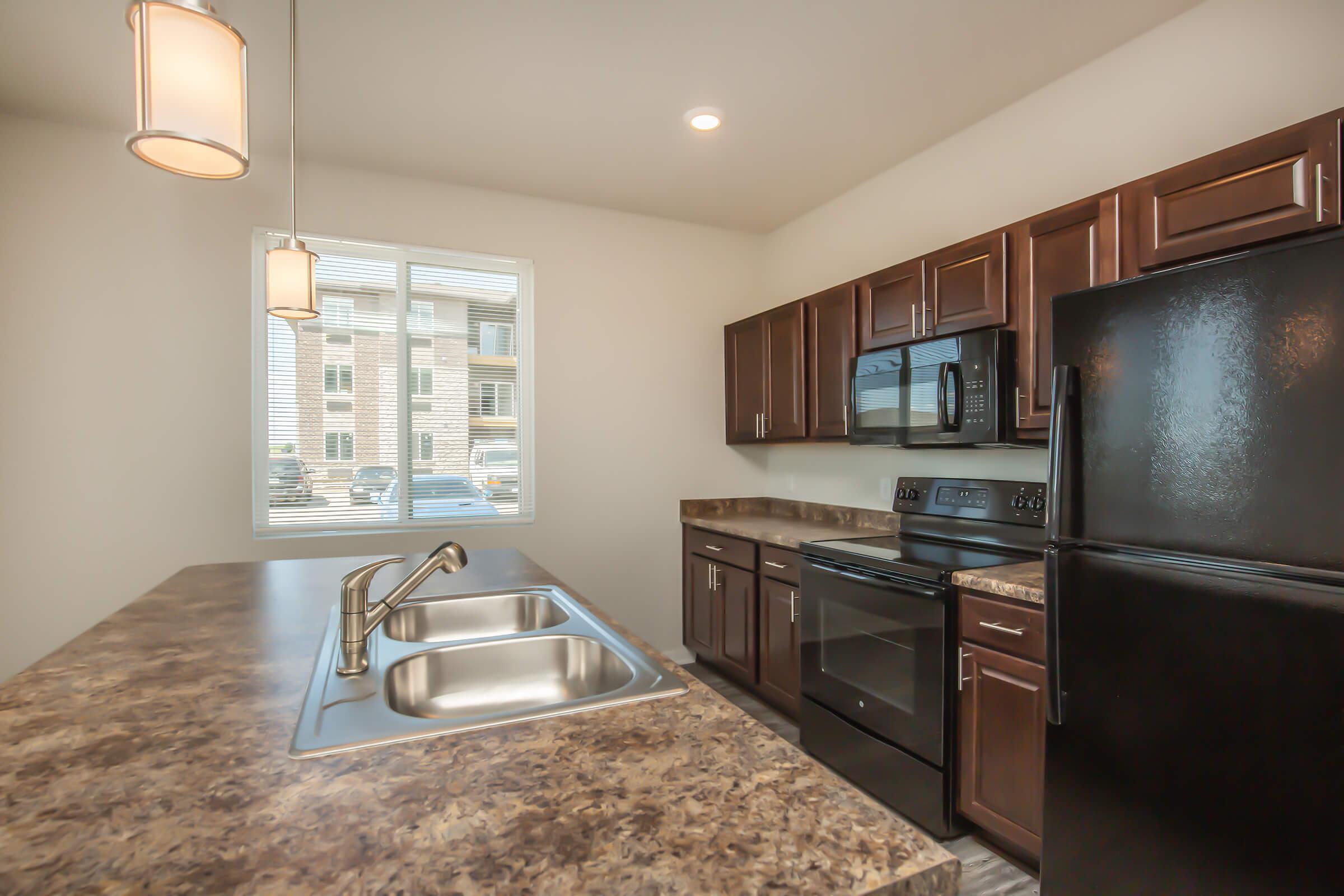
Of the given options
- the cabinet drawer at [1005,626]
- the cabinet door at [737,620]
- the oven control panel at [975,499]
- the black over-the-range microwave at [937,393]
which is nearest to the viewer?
the cabinet drawer at [1005,626]

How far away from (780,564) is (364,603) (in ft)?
6.71

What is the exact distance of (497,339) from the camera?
349 cm

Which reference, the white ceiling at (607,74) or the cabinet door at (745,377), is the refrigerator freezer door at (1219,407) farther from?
the cabinet door at (745,377)

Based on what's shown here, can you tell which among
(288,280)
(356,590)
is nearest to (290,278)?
(288,280)

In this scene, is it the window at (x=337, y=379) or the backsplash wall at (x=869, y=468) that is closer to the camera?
the backsplash wall at (x=869, y=468)

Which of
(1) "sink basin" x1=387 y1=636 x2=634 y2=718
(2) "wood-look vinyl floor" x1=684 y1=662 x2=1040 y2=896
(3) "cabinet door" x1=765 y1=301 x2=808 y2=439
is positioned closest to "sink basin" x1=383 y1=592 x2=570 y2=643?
(1) "sink basin" x1=387 y1=636 x2=634 y2=718

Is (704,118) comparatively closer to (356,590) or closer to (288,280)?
(288,280)

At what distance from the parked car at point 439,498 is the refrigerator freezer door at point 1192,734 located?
274 cm

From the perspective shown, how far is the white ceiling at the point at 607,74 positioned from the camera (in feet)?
6.61

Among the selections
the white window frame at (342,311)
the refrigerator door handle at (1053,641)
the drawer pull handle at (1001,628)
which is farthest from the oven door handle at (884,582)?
the white window frame at (342,311)

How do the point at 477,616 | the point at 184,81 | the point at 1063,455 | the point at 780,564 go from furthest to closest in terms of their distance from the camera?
the point at 780,564, the point at 477,616, the point at 1063,455, the point at 184,81

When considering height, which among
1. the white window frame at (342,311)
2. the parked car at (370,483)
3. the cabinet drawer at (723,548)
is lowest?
the cabinet drawer at (723,548)

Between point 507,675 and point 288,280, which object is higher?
point 288,280

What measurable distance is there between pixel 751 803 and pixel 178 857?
56 centimetres
